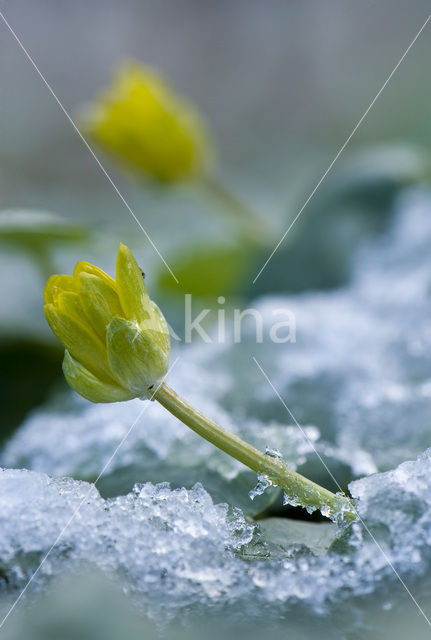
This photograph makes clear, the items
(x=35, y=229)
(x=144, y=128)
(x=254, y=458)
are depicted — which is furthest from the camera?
(x=144, y=128)

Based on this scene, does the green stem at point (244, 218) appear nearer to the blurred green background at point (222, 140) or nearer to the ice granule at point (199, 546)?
the blurred green background at point (222, 140)

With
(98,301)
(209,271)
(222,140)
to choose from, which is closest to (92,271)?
(98,301)

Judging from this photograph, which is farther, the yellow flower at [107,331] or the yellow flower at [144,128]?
the yellow flower at [144,128]

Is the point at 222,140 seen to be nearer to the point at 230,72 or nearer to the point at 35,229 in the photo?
the point at 230,72

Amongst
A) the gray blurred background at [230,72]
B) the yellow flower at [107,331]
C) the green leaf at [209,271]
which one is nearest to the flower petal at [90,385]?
the yellow flower at [107,331]

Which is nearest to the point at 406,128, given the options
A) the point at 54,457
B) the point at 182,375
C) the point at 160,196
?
the point at 160,196

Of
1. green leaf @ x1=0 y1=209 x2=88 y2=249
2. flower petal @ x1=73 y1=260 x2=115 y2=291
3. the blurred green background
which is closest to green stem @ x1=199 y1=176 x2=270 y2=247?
the blurred green background
